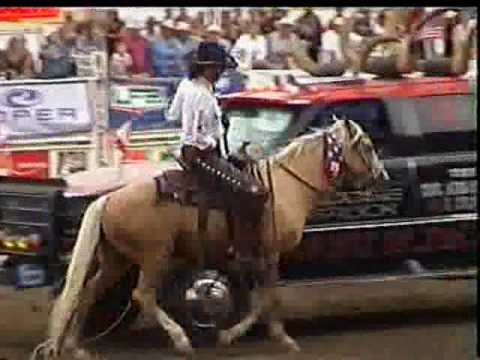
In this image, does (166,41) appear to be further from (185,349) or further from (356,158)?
(185,349)

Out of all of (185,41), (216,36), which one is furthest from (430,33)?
(185,41)

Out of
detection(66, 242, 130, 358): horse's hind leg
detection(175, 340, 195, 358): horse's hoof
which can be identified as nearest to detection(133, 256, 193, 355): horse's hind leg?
detection(175, 340, 195, 358): horse's hoof

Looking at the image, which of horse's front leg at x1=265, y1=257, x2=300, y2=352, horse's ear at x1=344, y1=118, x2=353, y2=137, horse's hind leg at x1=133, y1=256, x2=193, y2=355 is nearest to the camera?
horse's hind leg at x1=133, y1=256, x2=193, y2=355

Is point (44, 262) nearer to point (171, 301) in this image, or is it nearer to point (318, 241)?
point (171, 301)

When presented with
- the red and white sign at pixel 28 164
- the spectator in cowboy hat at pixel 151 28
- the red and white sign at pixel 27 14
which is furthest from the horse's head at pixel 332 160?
the red and white sign at pixel 27 14

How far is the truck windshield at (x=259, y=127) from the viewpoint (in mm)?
8961

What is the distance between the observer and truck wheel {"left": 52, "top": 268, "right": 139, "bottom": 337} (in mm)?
8977

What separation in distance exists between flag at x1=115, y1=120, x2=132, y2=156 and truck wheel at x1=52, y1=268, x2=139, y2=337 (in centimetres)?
69

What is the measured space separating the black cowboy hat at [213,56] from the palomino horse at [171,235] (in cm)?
58

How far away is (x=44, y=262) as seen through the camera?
8938mm

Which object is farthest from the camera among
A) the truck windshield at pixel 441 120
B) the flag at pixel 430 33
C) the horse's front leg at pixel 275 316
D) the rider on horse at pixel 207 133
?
the truck windshield at pixel 441 120

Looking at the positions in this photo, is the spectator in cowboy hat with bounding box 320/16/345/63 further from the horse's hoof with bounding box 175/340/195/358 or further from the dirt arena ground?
the horse's hoof with bounding box 175/340/195/358

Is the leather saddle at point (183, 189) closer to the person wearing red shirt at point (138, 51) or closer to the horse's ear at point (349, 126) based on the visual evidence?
the person wearing red shirt at point (138, 51)
